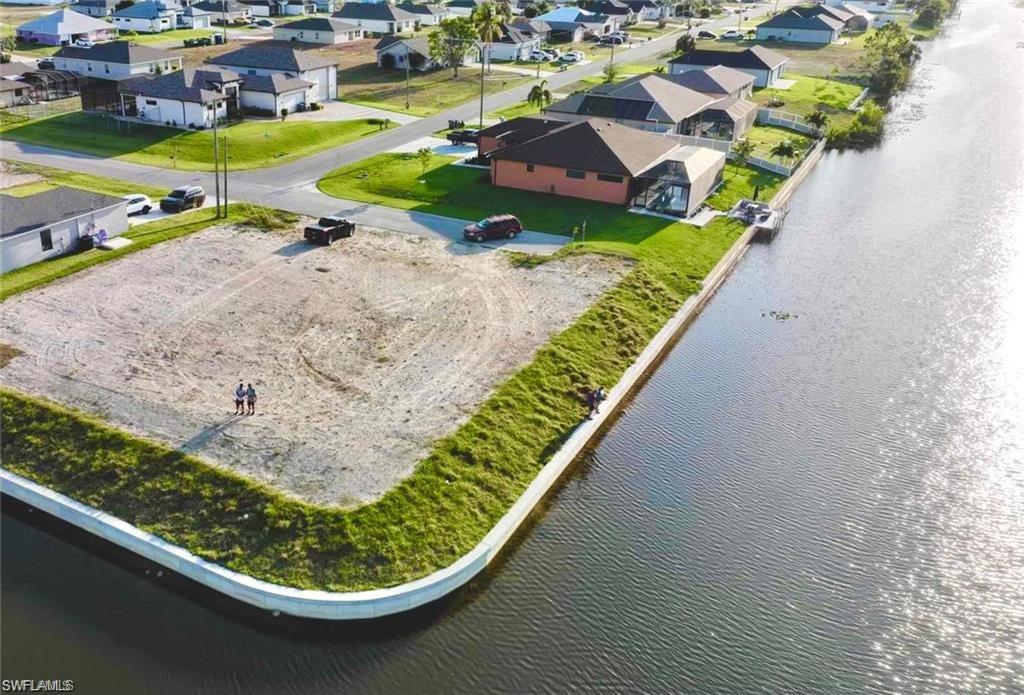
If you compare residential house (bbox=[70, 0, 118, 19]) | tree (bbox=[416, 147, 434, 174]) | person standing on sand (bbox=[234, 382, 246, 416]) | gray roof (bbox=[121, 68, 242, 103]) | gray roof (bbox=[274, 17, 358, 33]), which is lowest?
person standing on sand (bbox=[234, 382, 246, 416])

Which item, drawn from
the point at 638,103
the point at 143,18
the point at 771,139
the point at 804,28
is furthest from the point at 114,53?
the point at 804,28

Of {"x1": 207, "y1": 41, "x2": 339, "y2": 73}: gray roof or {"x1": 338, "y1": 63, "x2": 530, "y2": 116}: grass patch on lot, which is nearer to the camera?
{"x1": 207, "y1": 41, "x2": 339, "y2": 73}: gray roof

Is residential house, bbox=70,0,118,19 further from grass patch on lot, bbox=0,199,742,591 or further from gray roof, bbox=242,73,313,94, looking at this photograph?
grass patch on lot, bbox=0,199,742,591

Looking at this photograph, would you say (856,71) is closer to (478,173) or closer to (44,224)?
(478,173)

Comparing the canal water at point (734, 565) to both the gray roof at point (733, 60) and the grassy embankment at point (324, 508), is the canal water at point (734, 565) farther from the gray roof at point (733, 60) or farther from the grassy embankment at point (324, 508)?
the gray roof at point (733, 60)

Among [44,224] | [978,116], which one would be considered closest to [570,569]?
[44,224]

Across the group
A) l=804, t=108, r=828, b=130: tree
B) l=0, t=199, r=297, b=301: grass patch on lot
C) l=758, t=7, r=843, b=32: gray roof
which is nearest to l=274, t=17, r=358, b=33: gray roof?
Result: l=804, t=108, r=828, b=130: tree

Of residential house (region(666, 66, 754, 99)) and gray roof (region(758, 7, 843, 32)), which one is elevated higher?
gray roof (region(758, 7, 843, 32))
